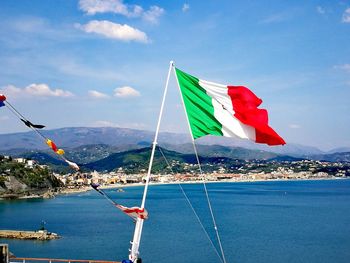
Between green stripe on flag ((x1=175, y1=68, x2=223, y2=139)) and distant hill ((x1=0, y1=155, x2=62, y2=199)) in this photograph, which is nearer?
green stripe on flag ((x1=175, y1=68, x2=223, y2=139))

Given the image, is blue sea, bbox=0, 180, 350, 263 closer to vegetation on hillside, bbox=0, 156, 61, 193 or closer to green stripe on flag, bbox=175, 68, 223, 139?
green stripe on flag, bbox=175, 68, 223, 139

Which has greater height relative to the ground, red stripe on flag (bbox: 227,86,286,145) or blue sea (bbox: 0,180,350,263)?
red stripe on flag (bbox: 227,86,286,145)

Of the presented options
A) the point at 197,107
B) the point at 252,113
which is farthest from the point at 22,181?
the point at 252,113

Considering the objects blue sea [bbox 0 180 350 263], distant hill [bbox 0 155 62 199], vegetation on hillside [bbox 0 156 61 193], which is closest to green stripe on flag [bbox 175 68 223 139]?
blue sea [bbox 0 180 350 263]

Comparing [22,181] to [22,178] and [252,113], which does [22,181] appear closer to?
[22,178]

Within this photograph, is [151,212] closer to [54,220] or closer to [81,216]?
[81,216]

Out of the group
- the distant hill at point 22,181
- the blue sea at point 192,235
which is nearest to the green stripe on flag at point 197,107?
the blue sea at point 192,235
